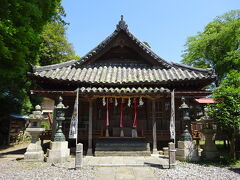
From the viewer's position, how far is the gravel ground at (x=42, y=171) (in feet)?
22.1

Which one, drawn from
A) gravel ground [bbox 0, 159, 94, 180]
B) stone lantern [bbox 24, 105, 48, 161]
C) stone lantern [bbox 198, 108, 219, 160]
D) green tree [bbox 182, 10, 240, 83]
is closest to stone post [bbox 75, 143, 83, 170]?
gravel ground [bbox 0, 159, 94, 180]

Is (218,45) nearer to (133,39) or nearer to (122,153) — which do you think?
(133,39)

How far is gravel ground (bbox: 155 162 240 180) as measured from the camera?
667cm

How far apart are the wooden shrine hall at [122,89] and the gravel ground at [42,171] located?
3.00 metres

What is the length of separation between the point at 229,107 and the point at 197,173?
3720 millimetres

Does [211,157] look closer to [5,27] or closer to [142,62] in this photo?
[142,62]

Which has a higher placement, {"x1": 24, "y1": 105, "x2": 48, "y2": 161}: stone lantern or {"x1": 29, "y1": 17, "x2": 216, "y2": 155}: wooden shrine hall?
{"x1": 29, "y1": 17, "x2": 216, "y2": 155}: wooden shrine hall

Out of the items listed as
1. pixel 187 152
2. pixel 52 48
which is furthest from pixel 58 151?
pixel 52 48

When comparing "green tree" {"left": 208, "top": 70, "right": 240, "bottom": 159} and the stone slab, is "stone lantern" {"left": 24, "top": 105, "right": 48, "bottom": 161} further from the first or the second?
"green tree" {"left": 208, "top": 70, "right": 240, "bottom": 159}

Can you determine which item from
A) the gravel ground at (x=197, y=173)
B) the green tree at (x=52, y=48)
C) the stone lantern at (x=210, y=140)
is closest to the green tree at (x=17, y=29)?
the gravel ground at (x=197, y=173)

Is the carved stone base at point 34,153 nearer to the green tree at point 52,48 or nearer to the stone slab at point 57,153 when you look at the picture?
the stone slab at point 57,153

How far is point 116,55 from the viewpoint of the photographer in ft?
48.3

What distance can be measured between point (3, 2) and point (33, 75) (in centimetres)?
476

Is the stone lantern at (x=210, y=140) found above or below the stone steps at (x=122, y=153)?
above
